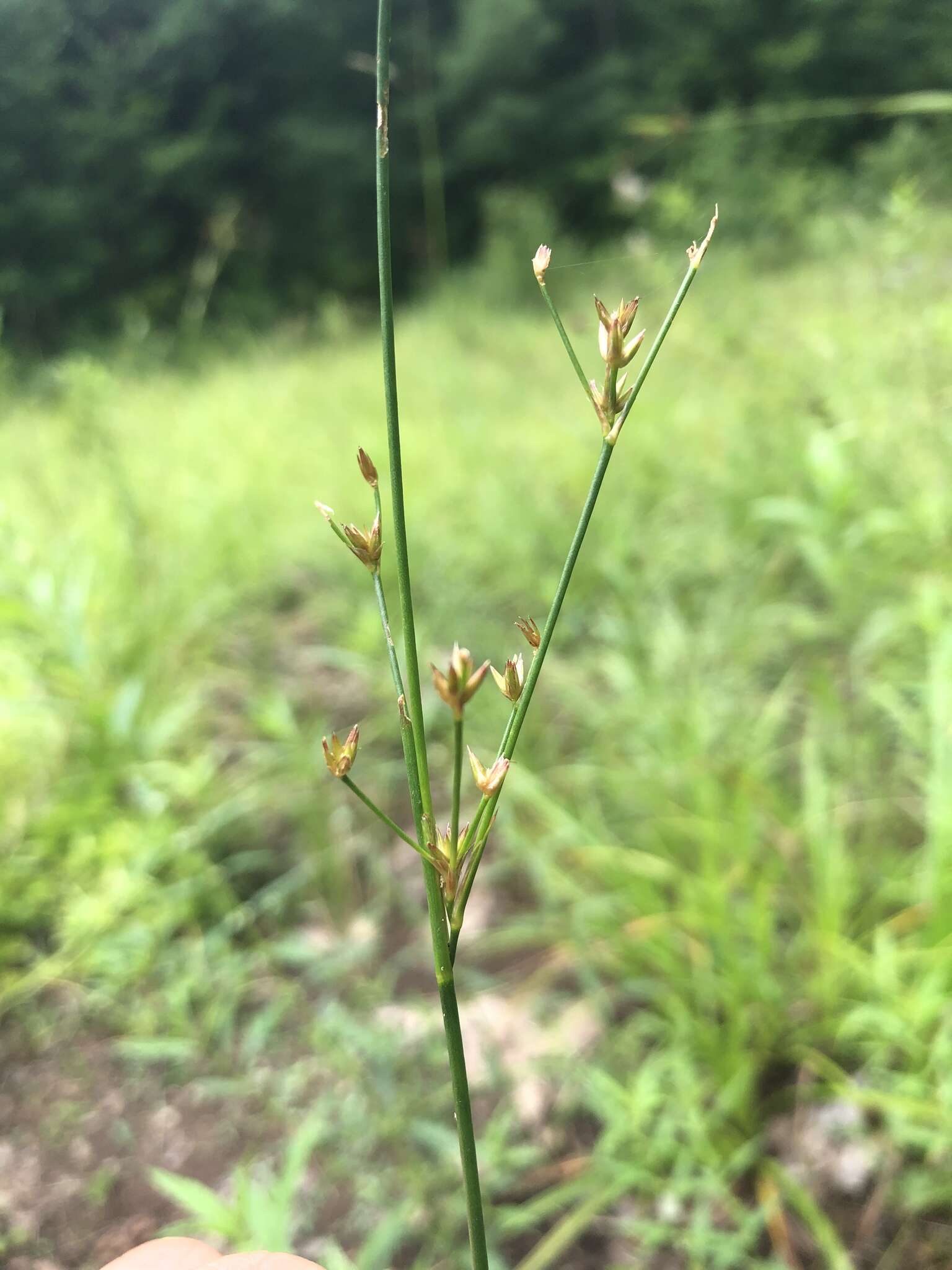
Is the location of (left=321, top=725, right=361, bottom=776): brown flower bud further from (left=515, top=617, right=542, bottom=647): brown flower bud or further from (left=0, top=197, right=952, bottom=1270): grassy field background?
(left=0, top=197, right=952, bottom=1270): grassy field background

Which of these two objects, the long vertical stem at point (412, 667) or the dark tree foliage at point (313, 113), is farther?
the dark tree foliage at point (313, 113)

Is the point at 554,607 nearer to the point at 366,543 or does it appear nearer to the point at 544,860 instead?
the point at 366,543

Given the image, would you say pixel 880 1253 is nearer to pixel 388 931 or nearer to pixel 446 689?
pixel 388 931

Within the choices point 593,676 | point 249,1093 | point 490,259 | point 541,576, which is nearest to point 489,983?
point 249,1093

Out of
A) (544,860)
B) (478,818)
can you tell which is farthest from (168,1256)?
(544,860)

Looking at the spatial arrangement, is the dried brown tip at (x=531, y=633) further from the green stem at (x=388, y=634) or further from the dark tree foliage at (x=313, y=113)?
the dark tree foliage at (x=313, y=113)

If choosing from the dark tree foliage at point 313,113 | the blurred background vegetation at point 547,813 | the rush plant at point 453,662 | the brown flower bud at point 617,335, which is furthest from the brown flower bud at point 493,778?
the dark tree foliage at point 313,113

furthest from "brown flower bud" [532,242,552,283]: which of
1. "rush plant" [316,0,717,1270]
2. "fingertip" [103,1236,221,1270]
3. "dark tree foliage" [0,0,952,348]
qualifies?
"dark tree foliage" [0,0,952,348]
